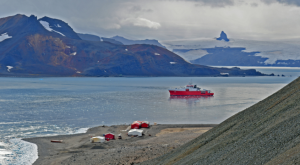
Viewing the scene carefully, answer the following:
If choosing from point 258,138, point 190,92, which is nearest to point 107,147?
point 258,138

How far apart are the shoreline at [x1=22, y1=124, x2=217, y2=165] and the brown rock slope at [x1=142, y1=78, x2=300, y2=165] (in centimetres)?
918

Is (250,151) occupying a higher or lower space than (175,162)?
higher

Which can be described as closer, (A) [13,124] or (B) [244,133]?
(B) [244,133]

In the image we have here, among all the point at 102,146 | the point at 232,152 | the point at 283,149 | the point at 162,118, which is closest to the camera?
the point at 283,149

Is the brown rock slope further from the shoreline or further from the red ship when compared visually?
the red ship

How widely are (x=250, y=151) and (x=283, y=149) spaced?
2016 millimetres

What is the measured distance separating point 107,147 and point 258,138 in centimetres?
2535

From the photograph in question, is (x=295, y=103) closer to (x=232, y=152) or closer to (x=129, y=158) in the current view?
(x=232, y=152)

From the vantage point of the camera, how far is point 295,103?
19.8 metres

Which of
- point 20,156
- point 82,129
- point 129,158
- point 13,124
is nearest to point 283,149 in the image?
point 129,158

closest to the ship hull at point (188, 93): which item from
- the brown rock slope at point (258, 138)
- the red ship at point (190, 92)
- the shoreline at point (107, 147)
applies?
the red ship at point (190, 92)

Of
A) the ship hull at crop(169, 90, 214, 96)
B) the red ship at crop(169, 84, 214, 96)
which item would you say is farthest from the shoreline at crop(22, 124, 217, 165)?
the red ship at crop(169, 84, 214, 96)

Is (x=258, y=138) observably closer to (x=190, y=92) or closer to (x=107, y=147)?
(x=107, y=147)

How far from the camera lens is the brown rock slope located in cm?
1465
